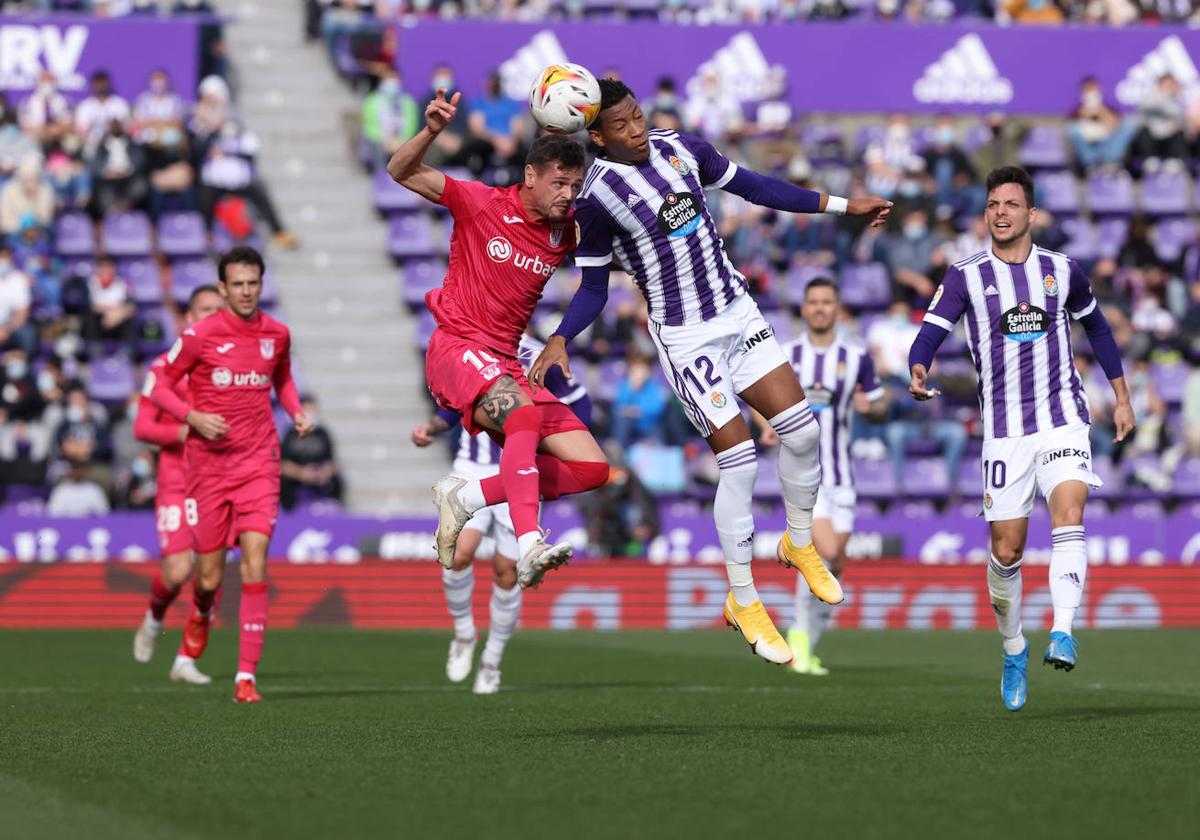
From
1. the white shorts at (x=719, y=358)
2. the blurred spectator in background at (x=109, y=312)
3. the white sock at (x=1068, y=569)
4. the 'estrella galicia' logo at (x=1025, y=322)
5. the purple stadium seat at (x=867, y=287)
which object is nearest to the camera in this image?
the white shorts at (x=719, y=358)

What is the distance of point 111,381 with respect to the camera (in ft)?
73.0

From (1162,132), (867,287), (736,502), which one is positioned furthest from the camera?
(1162,132)

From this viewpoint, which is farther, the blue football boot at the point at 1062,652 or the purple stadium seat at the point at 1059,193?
the purple stadium seat at the point at 1059,193

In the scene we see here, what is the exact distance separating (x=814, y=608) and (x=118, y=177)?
12.5 m

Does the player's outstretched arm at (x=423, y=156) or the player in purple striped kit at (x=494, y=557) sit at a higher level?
the player's outstretched arm at (x=423, y=156)

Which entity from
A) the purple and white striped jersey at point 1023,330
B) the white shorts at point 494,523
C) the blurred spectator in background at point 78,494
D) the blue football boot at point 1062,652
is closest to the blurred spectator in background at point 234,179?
the blurred spectator in background at point 78,494

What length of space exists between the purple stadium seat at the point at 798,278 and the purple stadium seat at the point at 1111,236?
3878 millimetres

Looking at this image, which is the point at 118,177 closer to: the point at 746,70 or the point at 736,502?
the point at 746,70

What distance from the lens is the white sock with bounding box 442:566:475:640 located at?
45.1 feet

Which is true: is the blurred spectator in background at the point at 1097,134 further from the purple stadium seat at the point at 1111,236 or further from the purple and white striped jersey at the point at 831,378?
the purple and white striped jersey at the point at 831,378

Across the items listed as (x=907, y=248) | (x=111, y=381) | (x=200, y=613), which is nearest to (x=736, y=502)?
(x=200, y=613)

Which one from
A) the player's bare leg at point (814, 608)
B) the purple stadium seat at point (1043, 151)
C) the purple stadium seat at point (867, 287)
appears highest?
the purple stadium seat at point (1043, 151)

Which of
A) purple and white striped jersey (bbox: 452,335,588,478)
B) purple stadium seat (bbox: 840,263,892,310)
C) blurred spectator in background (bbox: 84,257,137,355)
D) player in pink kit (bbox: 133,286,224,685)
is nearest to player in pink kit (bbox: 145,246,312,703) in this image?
player in pink kit (bbox: 133,286,224,685)

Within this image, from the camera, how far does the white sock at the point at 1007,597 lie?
10633 millimetres
